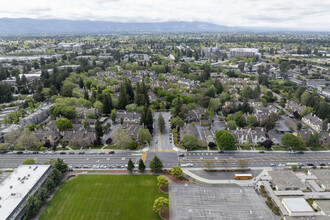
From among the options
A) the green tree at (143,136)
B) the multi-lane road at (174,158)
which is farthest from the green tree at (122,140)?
the green tree at (143,136)

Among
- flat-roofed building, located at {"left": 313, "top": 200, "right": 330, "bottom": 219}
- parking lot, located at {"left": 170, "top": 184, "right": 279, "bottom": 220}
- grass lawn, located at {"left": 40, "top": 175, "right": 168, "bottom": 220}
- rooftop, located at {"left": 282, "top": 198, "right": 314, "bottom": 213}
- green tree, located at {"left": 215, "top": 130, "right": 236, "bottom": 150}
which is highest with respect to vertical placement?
green tree, located at {"left": 215, "top": 130, "right": 236, "bottom": 150}

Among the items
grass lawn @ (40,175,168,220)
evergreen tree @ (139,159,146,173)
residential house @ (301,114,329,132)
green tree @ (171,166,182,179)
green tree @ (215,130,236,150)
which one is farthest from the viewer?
residential house @ (301,114,329,132)

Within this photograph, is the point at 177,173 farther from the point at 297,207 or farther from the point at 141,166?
the point at 297,207

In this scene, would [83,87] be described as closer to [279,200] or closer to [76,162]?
[76,162]

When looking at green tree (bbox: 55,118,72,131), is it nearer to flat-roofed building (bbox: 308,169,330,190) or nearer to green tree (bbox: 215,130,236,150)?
green tree (bbox: 215,130,236,150)

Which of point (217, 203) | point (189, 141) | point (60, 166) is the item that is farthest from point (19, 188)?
point (189, 141)

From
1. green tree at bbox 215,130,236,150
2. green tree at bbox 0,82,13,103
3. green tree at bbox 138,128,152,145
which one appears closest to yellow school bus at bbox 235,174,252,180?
green tree at bbox 215,130,236,150
